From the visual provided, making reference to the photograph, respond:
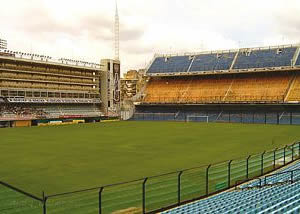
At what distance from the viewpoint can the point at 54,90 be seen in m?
75.8

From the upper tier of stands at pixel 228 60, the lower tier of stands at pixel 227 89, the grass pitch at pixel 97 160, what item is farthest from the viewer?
the upper tier of stands at pixel 228 60

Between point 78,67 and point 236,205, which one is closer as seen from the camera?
point 236,205

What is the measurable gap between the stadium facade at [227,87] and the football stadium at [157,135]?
272 mm

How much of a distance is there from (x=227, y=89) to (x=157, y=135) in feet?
118

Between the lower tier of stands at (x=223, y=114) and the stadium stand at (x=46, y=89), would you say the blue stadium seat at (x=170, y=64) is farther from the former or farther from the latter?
the stadium stand at (x=46, y=89)

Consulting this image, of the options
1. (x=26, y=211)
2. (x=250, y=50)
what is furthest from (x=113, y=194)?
(x=250, y=50)

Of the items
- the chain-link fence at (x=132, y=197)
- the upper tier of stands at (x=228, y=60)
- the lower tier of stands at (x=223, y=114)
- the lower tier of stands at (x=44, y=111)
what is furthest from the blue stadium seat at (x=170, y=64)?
the chain-link fence at (x=132, y=197)

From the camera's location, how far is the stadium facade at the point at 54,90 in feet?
216

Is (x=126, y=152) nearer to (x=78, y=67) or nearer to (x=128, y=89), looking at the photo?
(x=78, y=67)

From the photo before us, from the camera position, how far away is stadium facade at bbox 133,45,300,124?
66.1 meters

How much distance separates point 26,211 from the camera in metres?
12.7

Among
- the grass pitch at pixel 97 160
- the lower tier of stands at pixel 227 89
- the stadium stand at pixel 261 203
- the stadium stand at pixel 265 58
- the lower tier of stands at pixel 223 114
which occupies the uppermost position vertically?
the stadium stand at pixel 265 58

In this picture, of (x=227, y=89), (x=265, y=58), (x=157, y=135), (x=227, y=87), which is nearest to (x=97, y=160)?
(x=157, y=135)

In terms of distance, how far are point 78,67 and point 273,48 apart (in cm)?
4627
